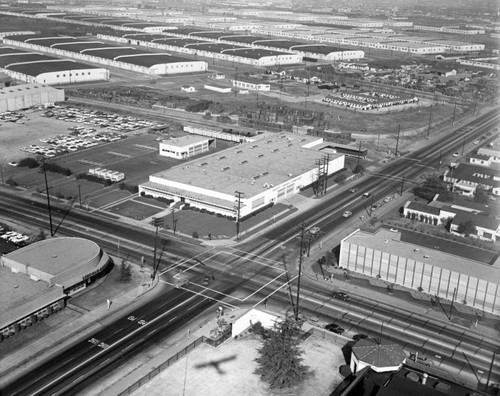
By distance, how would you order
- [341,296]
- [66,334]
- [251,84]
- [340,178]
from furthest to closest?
[251,84] < [340,178] < [341,296] < [66,334]

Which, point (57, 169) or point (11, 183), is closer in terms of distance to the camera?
point (11, 183)

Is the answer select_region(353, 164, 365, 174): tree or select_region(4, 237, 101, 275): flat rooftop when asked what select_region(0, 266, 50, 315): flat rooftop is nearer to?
select_region(4, 237, 101, 275): flat rooftop

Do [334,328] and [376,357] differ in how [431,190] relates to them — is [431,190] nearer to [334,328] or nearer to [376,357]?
[334,328]

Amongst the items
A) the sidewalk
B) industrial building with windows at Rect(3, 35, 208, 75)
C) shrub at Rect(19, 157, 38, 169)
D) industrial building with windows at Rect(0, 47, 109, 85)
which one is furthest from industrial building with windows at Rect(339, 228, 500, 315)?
industrial building with windows at Rect(3, 35, 208, 75)

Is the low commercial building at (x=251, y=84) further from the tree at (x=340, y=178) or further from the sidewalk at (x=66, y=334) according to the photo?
the sidewalk at (x=66, y=334)

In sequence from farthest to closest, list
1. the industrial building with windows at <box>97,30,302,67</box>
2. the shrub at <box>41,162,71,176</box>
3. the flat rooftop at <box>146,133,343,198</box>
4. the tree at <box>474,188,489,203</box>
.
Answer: the industrial building with windows at <box>97,30,302,67</box>
the shrub at <box>41,162,71,176</box>
the tree at <box>474,188,489,203</box>
the flat rooftop at <box>146,133,343,198</box>

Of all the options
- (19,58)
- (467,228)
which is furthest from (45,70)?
(467,228)

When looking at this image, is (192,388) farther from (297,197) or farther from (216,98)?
(216,98)
